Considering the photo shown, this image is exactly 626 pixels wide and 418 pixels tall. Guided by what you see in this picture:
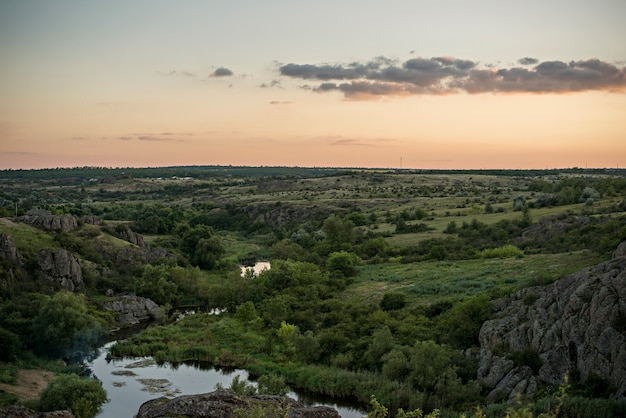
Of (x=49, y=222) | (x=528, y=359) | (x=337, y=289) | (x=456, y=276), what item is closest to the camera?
(x=528, y=359)

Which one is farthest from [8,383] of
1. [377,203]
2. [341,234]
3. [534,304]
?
[377,203]

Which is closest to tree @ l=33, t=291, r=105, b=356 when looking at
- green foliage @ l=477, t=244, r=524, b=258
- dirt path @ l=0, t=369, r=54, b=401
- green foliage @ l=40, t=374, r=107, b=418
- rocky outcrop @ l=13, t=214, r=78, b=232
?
dirt path @ l=0, t=369, r=54, b=401

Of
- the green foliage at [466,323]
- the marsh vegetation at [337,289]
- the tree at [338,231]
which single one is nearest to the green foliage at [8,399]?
the marsh vegetation at [337,289]

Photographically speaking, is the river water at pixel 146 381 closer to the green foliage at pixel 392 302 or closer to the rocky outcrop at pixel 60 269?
the rocky outcrop at pixel 60 269

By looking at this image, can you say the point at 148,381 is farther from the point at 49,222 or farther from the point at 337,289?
the point at 49,222

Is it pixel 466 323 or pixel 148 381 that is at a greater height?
pixel 466 323

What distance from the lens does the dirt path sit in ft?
108

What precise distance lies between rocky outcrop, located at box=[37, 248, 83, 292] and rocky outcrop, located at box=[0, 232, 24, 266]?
1.75 metres

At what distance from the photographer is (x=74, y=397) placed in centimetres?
3041

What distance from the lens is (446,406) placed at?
3045 cm

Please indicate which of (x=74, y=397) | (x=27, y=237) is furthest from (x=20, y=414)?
(x=27, y=237)

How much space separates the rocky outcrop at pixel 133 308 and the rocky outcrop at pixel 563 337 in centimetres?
3180

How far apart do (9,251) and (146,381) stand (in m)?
23.4

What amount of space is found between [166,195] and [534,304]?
547 ft
